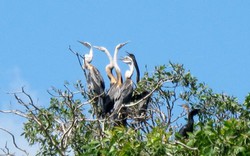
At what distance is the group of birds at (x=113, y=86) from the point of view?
1357 centimetres

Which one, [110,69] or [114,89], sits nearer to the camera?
[114,89]

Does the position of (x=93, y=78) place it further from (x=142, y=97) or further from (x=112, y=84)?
(x=142, y=97)

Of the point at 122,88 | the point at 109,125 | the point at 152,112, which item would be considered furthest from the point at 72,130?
the point at 122,88

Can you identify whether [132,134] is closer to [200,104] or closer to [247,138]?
[247,138]

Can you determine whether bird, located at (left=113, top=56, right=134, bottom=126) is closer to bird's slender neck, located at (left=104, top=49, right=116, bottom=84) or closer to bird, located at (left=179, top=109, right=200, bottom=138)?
bird's slender neck, located at (left=104, top=49, right=116, bottom=84)

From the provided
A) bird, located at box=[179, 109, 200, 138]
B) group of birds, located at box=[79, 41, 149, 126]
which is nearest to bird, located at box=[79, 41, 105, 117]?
group of birds, located at box=[79, 41, 149, 126]

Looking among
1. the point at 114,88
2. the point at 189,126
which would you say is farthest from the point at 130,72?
the point at 189,126

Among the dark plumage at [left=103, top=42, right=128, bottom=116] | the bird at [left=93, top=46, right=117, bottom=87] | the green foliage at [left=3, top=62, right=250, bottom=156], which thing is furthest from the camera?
the bird at [left=93, top=46, right=117, bottom=87]

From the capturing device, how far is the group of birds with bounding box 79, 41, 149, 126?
13.6m

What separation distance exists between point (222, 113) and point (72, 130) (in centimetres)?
206

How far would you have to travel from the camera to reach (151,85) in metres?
12.6

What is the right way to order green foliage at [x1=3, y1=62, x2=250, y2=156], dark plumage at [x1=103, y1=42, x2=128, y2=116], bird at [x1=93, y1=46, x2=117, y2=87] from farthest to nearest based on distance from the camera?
bird at [x1=93, y1=46, x2=117, y2=87], dark plumage at [x1=103, y1=42, x2=128, y2=116], green foliage at [x1=3, y1=62, x2=250, y2=156]

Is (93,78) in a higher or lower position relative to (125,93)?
higher

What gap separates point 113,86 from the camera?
14.7 metres
